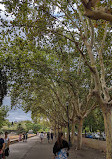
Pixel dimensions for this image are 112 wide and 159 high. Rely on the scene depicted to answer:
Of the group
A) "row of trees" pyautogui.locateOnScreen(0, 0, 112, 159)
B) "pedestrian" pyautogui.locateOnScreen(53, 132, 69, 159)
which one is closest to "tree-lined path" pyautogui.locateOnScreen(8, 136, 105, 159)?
"row of trees" pyautogui.locateOnScreen(0, 0, 112, 159)

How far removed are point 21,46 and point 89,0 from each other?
893 cm

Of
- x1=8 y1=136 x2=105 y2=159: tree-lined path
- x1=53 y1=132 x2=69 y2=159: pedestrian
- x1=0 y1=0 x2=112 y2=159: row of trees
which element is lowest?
x1=8 y1=136 x2=105 y2=159: tree-lined path

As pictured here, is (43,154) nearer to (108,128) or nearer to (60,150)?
(108,128)

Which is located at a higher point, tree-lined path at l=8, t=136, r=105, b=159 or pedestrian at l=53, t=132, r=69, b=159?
pedestrian at l=53, t=132, r=69, b=159

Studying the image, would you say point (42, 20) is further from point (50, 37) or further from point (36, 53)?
point (36, 53)

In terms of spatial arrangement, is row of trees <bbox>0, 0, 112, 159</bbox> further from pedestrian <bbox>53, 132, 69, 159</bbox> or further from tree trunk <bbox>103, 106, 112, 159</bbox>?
pedestrian <bbox>53, 132, 69, 159</bbox>

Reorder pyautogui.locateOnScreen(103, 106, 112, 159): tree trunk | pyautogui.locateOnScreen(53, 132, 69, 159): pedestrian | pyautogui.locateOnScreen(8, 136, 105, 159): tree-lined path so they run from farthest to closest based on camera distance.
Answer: pyautogui.locateOnScreen(8, 136, 105, 159): tree-lined path
pyautogui.locateOnScreen(103, 106, 112, 159): tree trunk
pyautogui.locateOnScreen(53, 132, 69, 159): pedestrian

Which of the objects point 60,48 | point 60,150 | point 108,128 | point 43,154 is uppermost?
point 60,48

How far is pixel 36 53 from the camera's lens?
506 inches

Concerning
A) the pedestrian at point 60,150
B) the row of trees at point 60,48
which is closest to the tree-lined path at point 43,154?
the row of trees at point 60,48

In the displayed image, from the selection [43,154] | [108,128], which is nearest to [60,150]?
[108,128]

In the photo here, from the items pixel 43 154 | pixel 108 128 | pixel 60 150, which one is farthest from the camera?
pixel 43 154

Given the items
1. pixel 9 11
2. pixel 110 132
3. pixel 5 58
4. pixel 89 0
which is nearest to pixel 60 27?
pixel 9 11

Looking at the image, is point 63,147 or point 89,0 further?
point 63,147
